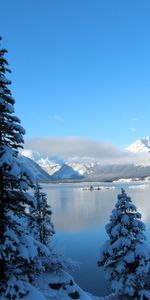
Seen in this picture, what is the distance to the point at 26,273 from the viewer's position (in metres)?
13.7

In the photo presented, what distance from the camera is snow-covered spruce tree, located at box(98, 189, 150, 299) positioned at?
86.4 ft

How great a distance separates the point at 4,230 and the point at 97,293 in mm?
29286

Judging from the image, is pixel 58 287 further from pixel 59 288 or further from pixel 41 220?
pixel 41 220

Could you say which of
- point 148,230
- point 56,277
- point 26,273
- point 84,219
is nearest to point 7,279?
point 26,273

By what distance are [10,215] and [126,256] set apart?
15.1 metres

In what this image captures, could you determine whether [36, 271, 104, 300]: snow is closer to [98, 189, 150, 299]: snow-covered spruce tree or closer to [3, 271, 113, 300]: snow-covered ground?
[3, 271, 113, 300]: snow-covered ground

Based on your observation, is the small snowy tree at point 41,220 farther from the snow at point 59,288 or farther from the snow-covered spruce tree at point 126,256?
the snow at point 59,288

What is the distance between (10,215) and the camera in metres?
14.0

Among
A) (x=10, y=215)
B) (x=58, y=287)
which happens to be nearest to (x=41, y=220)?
(x=58, y=287)

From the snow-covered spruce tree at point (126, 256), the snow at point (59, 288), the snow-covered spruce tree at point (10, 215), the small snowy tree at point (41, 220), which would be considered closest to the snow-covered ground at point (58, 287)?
the snow at point (59, 288)

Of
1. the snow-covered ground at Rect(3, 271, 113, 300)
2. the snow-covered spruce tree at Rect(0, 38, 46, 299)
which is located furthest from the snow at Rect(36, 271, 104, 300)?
the snow-covered spruce tree at Rect(0, 38, 46, 299)

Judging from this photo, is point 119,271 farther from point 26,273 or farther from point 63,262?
A: point 26,273

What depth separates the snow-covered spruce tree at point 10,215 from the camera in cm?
1284

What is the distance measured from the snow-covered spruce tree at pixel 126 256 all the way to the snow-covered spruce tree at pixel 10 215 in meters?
13.7
